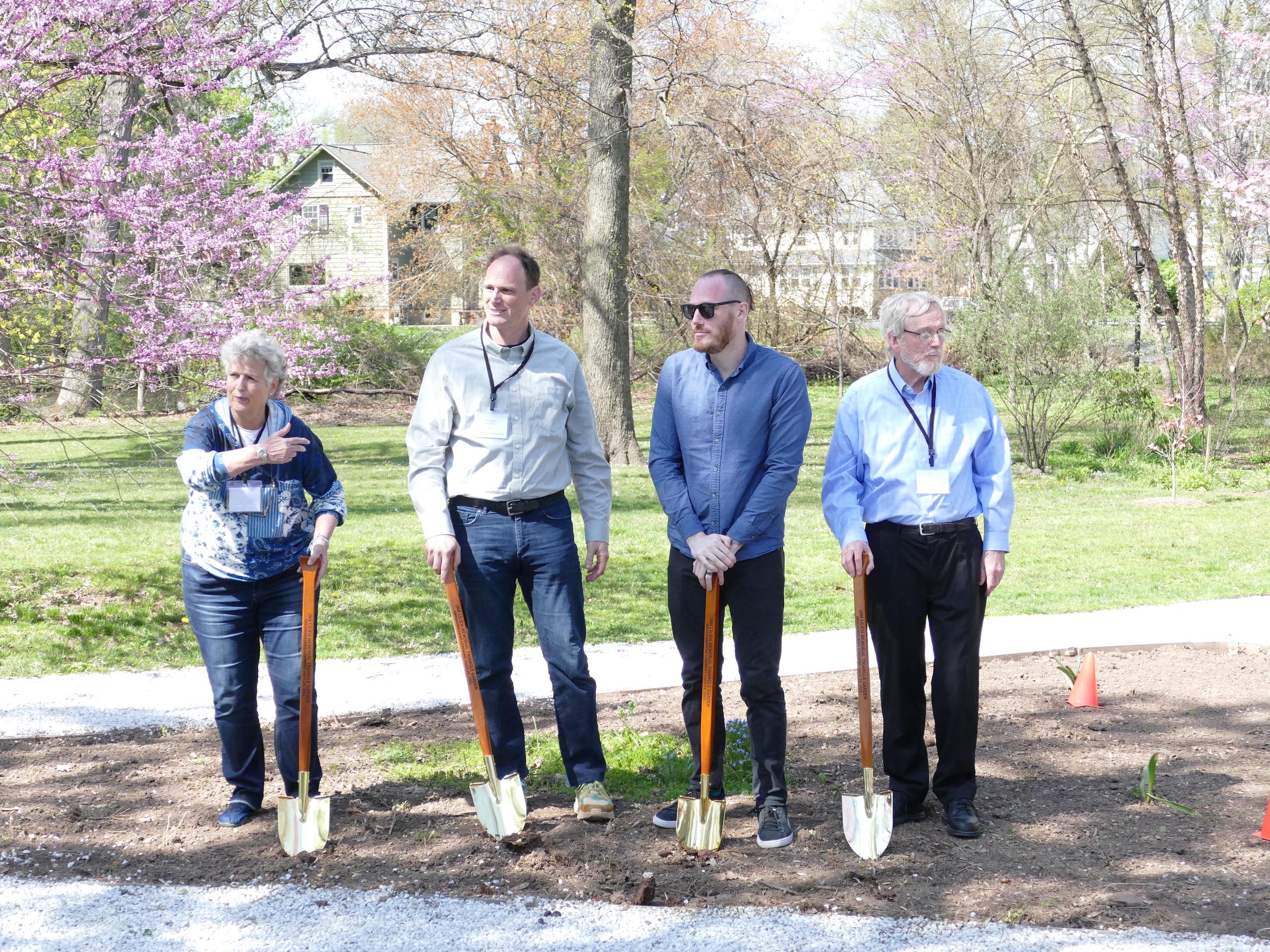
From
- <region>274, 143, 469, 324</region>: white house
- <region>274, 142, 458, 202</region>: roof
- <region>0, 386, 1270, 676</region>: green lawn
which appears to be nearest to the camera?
<region>0, 386, 1270, 676</region>: green lawn

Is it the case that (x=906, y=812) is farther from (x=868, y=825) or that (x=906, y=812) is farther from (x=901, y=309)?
(x=901, y=309)

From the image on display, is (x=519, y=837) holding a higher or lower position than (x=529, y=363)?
lower

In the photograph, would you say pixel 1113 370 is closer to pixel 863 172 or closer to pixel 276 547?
pixel 863 172

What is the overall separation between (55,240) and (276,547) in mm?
4652

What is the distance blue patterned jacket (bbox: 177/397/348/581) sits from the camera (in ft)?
13.6

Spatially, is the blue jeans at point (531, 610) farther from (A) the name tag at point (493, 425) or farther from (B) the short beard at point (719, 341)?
(B) the short beard at point (719, 341)

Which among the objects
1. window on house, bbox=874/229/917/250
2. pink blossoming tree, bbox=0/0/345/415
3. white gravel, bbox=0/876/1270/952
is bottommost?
white gravel, bbox=0/876/1270/952

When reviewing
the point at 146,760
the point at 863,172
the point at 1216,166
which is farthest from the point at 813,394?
the point at 146,760

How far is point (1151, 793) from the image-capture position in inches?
180

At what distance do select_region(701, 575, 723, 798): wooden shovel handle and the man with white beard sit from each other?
46 centimetres

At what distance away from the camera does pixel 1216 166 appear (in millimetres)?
20297

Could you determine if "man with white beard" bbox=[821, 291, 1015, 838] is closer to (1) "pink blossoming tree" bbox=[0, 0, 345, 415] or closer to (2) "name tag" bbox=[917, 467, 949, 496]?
(2) "name tag" bbox=[917, 467, 949, 496]

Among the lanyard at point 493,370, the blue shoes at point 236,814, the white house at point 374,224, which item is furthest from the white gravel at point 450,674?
the white house at point 374,224

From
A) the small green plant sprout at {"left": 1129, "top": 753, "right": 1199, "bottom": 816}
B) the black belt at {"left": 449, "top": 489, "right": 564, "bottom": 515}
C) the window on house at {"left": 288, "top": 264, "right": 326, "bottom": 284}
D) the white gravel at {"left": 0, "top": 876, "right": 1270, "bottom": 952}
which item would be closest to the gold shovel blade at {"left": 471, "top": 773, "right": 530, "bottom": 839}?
the white gravel at {"left": 0, "top": 876, "right": 1270, "bottom": 952}
